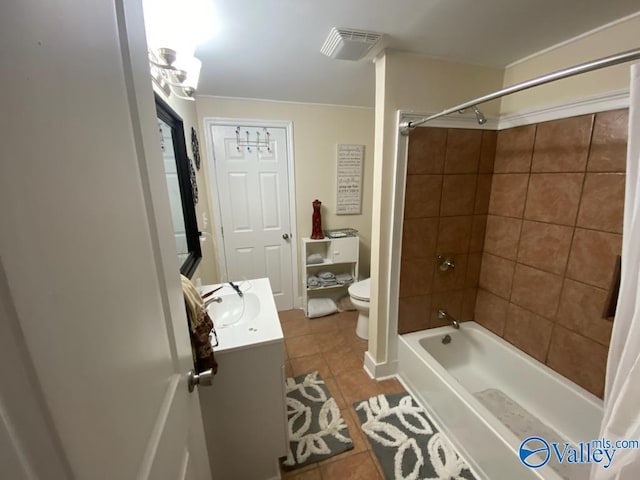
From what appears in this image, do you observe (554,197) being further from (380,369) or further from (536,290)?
(380,369)

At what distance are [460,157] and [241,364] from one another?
68.1 inches

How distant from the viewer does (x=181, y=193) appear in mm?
1600

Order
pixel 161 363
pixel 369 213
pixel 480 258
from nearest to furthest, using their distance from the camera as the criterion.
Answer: pixel 161 363, pixel 480 258, pixel 369 213

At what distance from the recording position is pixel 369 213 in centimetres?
290

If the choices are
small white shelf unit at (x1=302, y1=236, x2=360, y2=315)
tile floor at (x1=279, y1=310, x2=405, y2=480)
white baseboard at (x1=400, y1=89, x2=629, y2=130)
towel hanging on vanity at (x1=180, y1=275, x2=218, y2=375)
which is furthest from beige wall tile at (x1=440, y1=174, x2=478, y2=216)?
towel hanging on vanity at (x1=180, y1=275, x2=218, y2=375)

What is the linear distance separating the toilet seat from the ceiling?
5.41 ft

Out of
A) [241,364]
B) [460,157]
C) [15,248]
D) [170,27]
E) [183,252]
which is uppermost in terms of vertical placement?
[170,27]

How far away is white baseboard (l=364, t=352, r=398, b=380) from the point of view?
6.08ft

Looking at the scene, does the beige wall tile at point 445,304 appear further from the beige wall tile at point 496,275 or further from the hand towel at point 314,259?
the hand towel at point 314,259

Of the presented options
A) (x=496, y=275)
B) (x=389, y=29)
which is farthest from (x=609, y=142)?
(x=389, y=29)

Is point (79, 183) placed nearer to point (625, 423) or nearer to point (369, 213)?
point (625, 423)

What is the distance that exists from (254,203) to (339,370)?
5.50ft

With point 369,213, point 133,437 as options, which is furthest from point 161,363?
point 369,213

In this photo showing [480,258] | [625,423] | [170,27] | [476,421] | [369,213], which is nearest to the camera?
[625,423]
